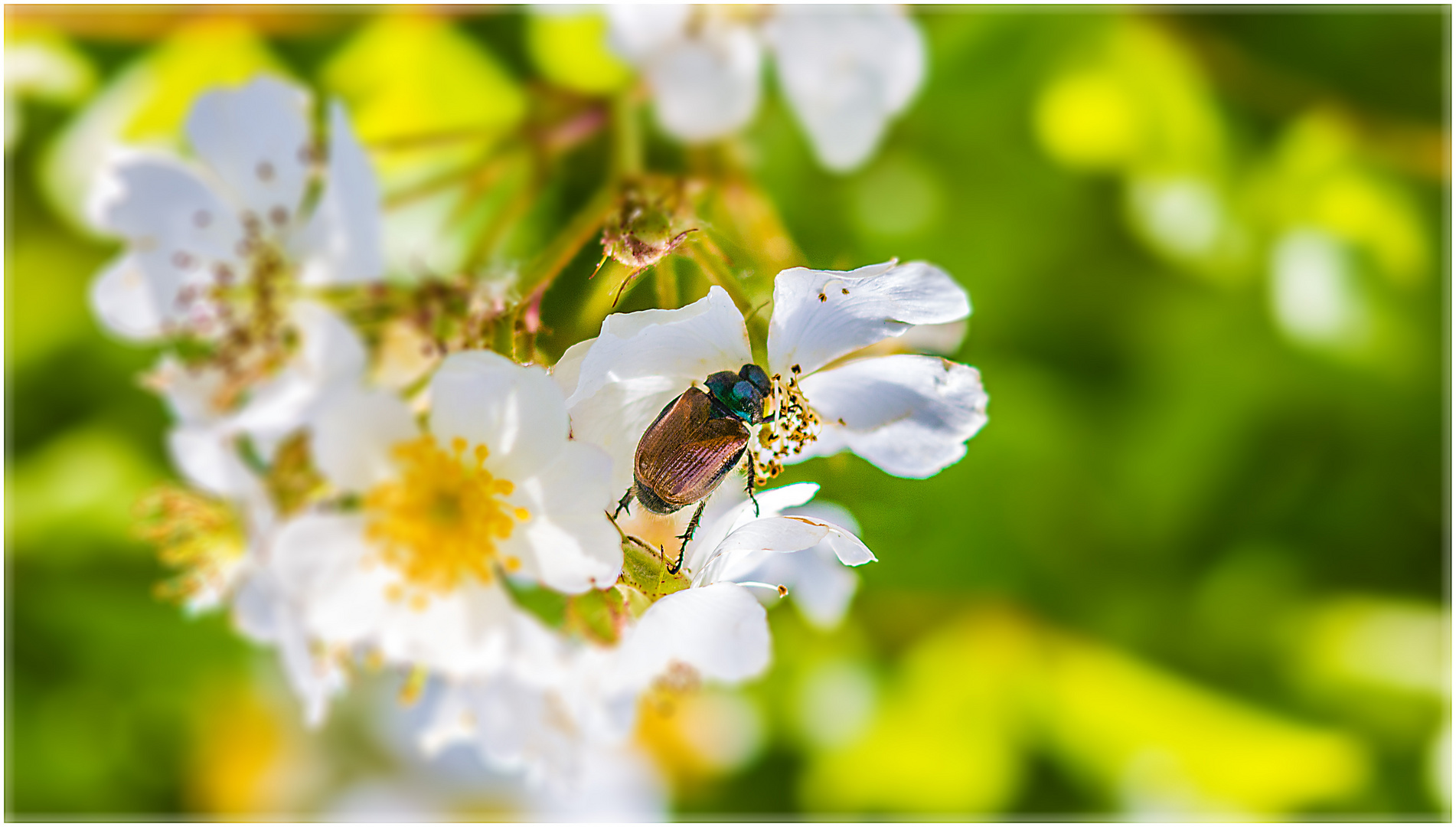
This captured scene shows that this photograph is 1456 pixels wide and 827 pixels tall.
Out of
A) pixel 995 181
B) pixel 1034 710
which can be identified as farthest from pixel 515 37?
pixel 1034 710

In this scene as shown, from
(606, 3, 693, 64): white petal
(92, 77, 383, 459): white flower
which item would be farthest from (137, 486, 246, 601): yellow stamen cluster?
(606, 3, 693, 64): white petal

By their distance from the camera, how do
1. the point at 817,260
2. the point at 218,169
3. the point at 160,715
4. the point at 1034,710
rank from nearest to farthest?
the point at 817,260
the point at 218,169
the point at 1034,710
the point at 160,715

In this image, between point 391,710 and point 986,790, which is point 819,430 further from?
point 391,710

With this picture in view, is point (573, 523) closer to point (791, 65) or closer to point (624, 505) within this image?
point (624, 505)

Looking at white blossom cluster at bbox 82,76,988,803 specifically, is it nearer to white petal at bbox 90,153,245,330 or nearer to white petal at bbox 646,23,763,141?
white petal at bbox 90,153,245,330

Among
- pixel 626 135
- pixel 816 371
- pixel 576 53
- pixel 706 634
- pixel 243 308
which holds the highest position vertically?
pixel 576 53

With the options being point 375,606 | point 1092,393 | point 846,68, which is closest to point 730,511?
point 375,606
